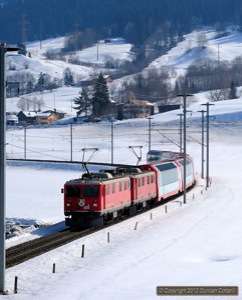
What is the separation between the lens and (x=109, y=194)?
4450 centimetres

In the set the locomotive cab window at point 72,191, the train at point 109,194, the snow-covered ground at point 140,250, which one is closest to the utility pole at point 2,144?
the snow-covered ground at point 140,250

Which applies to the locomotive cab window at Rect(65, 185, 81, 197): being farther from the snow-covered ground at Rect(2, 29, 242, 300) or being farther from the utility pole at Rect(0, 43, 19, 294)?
the utility pole at Rect(0, 43, 19, 294)

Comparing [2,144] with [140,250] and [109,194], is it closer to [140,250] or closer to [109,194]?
[140,250]

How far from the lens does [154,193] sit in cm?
5597

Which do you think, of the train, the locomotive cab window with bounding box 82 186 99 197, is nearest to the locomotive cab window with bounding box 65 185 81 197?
the train

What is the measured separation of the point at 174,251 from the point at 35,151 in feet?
349

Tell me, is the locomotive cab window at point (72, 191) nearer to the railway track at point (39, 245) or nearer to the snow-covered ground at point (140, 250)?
the railway track at point (39, 245)

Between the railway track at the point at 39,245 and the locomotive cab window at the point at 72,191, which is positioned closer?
the railway track at the point at 39,245

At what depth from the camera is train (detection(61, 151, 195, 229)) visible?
43344mm

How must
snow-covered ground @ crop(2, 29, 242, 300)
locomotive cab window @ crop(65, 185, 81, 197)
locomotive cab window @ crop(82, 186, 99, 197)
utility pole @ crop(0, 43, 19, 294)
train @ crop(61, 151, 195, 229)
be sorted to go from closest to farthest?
1. utility pole @ crop(0, 43, 19, 294)
2. snow-covered ground @ crop(2, 29, 242, 300)
3. locomotive cab window @ crop(82, 186, 99, 197)
4. train @ crop(61, 151, 195, 229)
5. locomotive cab window @ crop(65, 185, 81, 197)

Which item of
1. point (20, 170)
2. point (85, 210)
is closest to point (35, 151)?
Result: point (20, 170)

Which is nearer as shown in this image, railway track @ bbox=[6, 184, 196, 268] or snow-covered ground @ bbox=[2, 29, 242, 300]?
snow-covered ground @ bbox=[2, 29, 242, 300]

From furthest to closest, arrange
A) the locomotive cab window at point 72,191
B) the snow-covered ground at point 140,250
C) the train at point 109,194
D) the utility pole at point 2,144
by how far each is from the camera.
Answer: the locomotive cab window at point 72,191 < the train at point 109,194 < the snow-covered ground at point 140,250 < the utility pole at point 2,144

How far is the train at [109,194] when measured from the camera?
43.3m
